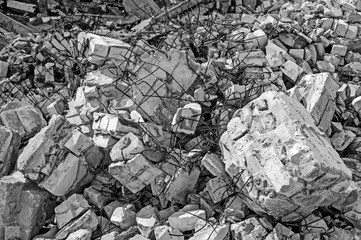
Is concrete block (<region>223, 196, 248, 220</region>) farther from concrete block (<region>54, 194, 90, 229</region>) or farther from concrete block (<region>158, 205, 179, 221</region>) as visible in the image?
concrete block (<region>54, 194, 90, 229</region>)

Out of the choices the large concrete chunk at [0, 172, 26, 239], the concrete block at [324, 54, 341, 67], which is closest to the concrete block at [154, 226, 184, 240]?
the large concrete chunk at [0, 172, 26, 239]

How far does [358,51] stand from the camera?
6.07 m

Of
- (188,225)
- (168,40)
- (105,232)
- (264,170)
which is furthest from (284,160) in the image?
(168,40)

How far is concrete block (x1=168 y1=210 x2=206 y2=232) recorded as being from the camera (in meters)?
3.79

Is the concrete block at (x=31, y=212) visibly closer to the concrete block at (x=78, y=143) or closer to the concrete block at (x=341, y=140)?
the concrete block at (x=78, y=143)

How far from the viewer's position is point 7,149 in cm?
462

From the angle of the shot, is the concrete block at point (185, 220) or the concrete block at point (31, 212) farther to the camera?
the concrete block at point (31, 212)

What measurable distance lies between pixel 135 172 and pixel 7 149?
1.42 metres

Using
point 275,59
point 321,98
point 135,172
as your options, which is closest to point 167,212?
point 135,172

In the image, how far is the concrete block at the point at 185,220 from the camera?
3793mm

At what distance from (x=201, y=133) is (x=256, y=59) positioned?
1.16 metres

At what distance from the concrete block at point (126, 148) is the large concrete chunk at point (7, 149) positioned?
3.66 feet

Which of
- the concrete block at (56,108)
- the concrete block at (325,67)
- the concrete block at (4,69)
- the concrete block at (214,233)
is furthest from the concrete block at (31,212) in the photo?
the concrete block at (325,67)

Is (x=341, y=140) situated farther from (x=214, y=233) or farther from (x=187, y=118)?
(x=214, y=233)
